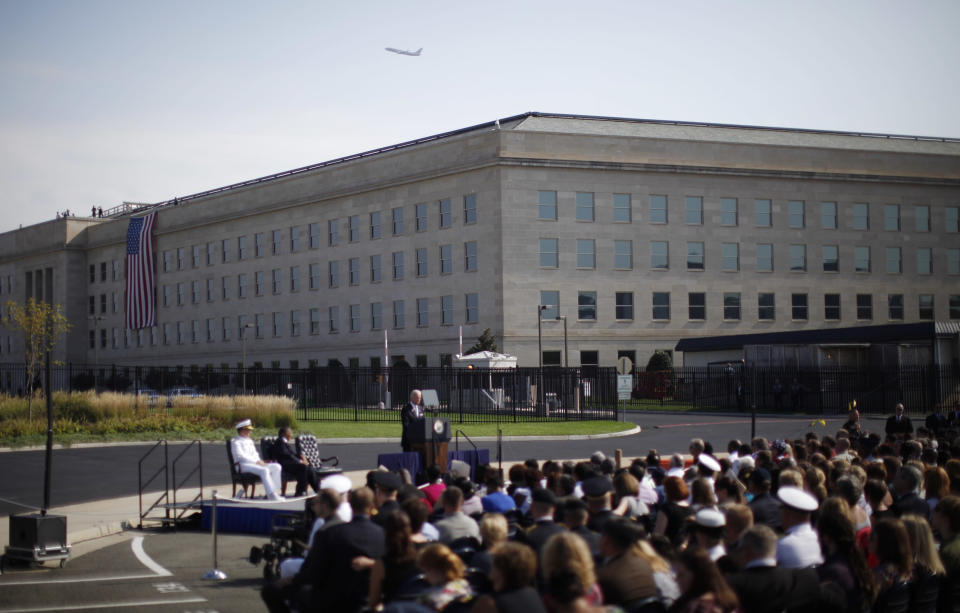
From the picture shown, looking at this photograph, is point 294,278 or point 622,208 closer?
point 622,208

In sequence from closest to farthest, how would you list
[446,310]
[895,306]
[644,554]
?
1. [644,554]
2. [446,310]
3. [895,306]

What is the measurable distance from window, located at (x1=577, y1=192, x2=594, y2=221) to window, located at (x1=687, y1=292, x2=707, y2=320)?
9.26 meters

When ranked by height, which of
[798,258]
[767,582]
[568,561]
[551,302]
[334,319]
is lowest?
[767,582]

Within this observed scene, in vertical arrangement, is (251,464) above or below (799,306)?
below

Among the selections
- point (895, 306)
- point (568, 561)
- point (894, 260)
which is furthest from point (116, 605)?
point (894, 260)

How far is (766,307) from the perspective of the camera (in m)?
76.1

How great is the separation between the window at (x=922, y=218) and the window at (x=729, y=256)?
1499cm

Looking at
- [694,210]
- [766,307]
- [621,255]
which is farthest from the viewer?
[766,307]

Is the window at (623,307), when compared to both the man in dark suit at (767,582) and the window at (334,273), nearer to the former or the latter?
the window at (334,273)

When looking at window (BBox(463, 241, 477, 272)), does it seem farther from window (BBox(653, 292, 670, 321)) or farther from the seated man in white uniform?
the seated man in white uniform

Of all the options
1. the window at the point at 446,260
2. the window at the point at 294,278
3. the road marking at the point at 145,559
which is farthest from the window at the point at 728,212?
the road marking at the point at 145,559

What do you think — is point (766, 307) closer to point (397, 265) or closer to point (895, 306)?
point (895, 306)

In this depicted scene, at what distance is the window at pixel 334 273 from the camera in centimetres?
8156

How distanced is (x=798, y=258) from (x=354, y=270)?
1283 inches
